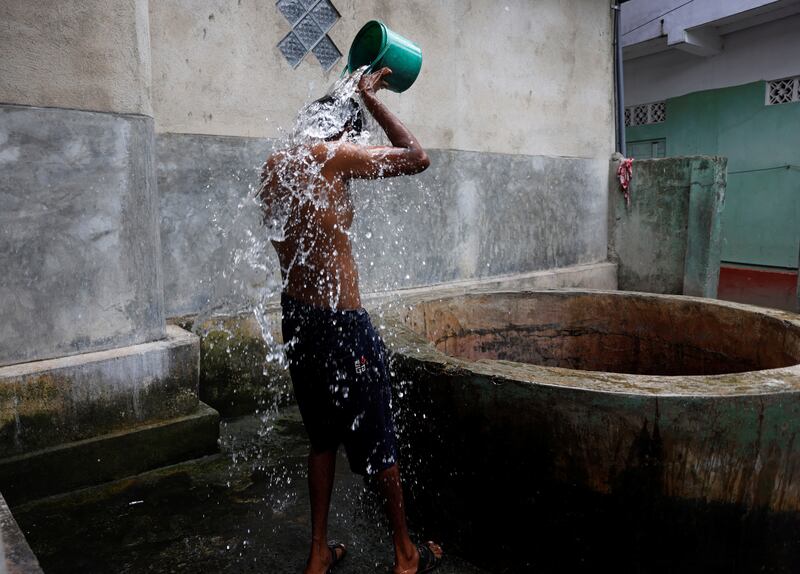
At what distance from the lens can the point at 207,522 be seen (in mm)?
2826

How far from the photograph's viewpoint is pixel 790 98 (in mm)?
9148

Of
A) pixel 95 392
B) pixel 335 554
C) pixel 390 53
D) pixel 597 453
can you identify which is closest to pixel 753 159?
pixel 390 53

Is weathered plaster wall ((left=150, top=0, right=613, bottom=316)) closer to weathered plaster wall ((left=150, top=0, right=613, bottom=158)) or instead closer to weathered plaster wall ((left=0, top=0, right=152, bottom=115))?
weathered plaster wall ((left=150, top=0, right=613, bottom=158))

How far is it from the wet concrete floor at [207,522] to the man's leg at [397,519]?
170 mm

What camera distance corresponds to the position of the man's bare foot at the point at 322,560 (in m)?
2.35

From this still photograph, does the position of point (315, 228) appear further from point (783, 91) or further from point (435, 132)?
point (783, 91)

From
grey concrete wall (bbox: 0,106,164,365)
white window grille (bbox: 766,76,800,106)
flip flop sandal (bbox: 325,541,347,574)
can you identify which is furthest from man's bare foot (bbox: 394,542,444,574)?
white window grille (bbox: 766,76,800,106)

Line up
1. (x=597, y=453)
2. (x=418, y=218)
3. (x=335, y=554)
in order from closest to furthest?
1. (x=597, y=453)
2. (x=335, y=554)
3. (x=418, y=218)

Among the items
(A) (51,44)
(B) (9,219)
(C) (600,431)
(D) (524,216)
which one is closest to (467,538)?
(C) (600,431)

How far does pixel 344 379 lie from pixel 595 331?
216cm

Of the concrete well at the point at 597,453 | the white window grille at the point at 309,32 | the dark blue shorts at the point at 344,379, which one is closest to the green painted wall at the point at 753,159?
the white window grille at the point at 309,32

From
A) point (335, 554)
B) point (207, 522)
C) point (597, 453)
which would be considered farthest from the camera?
point (207, 522)

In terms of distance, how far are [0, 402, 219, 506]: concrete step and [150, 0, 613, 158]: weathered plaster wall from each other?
1935mm

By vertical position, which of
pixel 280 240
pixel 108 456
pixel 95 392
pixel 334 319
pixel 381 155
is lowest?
pixel 108 456
